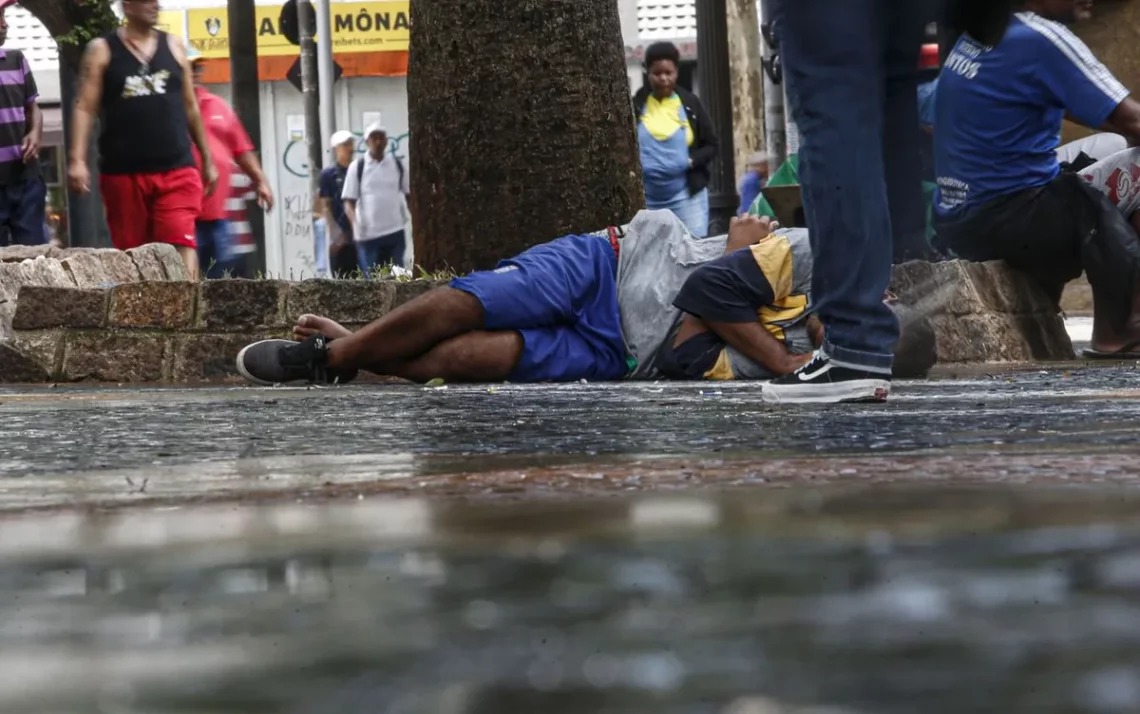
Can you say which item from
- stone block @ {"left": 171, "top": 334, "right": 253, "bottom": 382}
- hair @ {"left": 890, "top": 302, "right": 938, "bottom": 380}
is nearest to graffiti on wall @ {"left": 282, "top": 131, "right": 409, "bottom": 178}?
stone block @ {"left": 171, "top": 334, "right": 253, "bottom": 382}

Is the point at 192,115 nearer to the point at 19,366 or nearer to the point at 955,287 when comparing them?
the point at 19,366

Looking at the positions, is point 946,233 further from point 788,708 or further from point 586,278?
point 788,708

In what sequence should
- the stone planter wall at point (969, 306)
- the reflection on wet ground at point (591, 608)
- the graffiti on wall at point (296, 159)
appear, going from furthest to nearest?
the graffiti on wall at point (296, 159)
the stone planter wall at point (969, 306)
the reflection on wet ground at point (591, 608)

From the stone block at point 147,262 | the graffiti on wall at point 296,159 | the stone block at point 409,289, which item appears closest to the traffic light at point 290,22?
the graffiti on wall at point 296,159

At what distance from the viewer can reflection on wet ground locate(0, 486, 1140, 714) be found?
116 centimetres

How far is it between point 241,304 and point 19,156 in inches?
131

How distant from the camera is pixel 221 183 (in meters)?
10.5

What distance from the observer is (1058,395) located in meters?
4.27

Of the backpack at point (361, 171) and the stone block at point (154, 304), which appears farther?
the backpack at point (361, 171)

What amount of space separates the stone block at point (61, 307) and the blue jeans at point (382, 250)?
8716 mm

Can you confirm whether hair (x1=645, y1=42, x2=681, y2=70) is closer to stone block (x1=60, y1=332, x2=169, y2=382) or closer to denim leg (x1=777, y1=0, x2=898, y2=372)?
stone block (x1=60, y1=332, x2=169, y2=382)

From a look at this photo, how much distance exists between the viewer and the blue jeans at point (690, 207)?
11.8 m

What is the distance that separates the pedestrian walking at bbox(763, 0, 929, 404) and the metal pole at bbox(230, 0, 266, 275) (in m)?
12.6

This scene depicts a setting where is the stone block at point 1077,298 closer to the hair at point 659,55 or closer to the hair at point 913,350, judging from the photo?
the hair at point 659,55
